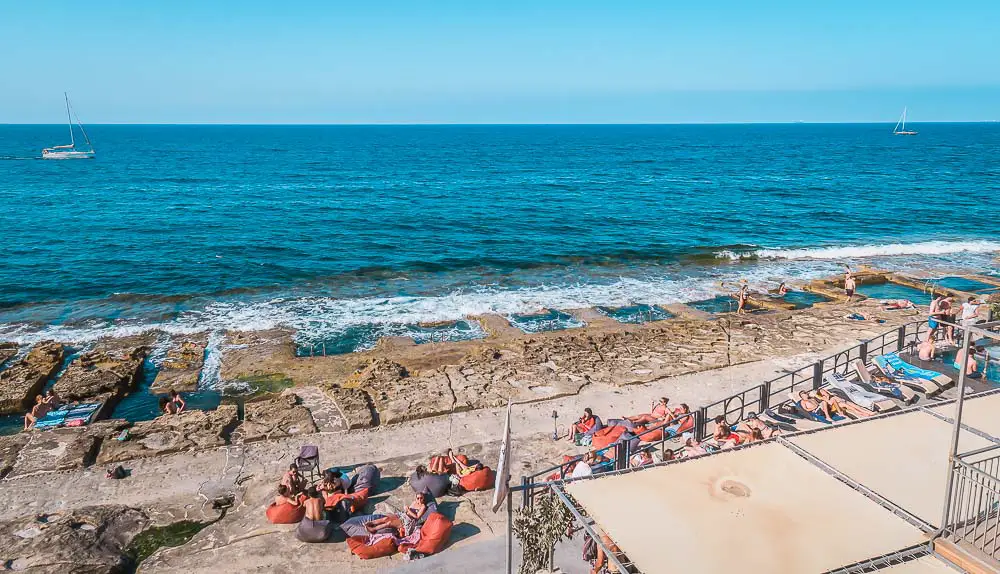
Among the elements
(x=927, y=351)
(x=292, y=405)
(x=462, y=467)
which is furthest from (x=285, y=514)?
(x=927, y=351)

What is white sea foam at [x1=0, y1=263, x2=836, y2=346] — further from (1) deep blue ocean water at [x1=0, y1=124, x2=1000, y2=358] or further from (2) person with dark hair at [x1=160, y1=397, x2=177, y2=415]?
(2) person with dark hair at [x1=160, y1=397, x2=177, y2=415]

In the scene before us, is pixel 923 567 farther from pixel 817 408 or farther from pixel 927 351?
pixel 927 351

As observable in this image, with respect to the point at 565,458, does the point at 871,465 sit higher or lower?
higher

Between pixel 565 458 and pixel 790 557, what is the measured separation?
7.10 meters

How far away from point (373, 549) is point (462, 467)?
2.78 m

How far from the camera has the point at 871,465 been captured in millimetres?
9070

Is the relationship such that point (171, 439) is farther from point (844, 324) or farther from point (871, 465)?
point (844, 324)

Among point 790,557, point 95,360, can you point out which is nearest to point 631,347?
point 790,557

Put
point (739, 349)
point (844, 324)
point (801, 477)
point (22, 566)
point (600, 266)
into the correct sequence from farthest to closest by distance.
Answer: point (600, 266) < point (844, 324) < point (739, 349) < point (22, 566) < point (801, 477)

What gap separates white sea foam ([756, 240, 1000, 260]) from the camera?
3941cm

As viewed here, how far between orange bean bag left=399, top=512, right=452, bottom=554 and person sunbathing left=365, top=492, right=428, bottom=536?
0.72ft

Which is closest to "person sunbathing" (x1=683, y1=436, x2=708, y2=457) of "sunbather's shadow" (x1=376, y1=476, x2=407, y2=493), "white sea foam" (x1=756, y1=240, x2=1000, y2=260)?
"sunbather's shadow" (x1=376, y1=476, x2=407, y2=493)

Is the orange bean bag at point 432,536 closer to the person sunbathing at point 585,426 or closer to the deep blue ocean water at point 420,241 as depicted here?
the person sunbathing at point 585,426

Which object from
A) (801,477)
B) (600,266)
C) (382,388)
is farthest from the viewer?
(600,266)
